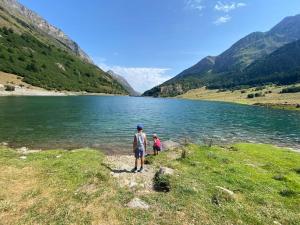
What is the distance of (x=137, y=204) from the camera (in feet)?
53.0

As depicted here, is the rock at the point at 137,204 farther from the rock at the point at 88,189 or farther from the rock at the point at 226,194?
the rock at the point at 226,194

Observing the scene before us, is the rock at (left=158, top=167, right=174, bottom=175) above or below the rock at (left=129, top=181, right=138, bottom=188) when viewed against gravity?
above

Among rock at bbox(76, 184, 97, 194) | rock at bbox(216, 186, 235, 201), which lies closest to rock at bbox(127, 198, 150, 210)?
rock at bbox(76, 184, 97, 194)

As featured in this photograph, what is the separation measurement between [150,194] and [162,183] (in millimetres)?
1802

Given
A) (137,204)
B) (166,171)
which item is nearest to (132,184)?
(166,171)

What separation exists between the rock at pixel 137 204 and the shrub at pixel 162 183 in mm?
2533

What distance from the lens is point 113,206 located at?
15680 millimetres

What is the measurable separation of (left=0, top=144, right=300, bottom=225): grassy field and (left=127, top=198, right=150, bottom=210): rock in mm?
336

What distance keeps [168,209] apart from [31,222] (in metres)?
7.73

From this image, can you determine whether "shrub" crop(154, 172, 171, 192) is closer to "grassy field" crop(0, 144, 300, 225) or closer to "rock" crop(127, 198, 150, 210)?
"grassy field" crop(0, 144, 300, 225)

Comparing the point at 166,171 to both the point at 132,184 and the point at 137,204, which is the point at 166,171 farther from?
the point at 137,204

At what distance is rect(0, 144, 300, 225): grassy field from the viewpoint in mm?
14461

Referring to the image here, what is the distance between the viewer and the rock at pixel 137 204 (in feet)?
51.7

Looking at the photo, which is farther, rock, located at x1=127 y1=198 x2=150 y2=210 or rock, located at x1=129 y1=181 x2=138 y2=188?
rock, located at x1=129 y1=181 x2=138 y2=188
